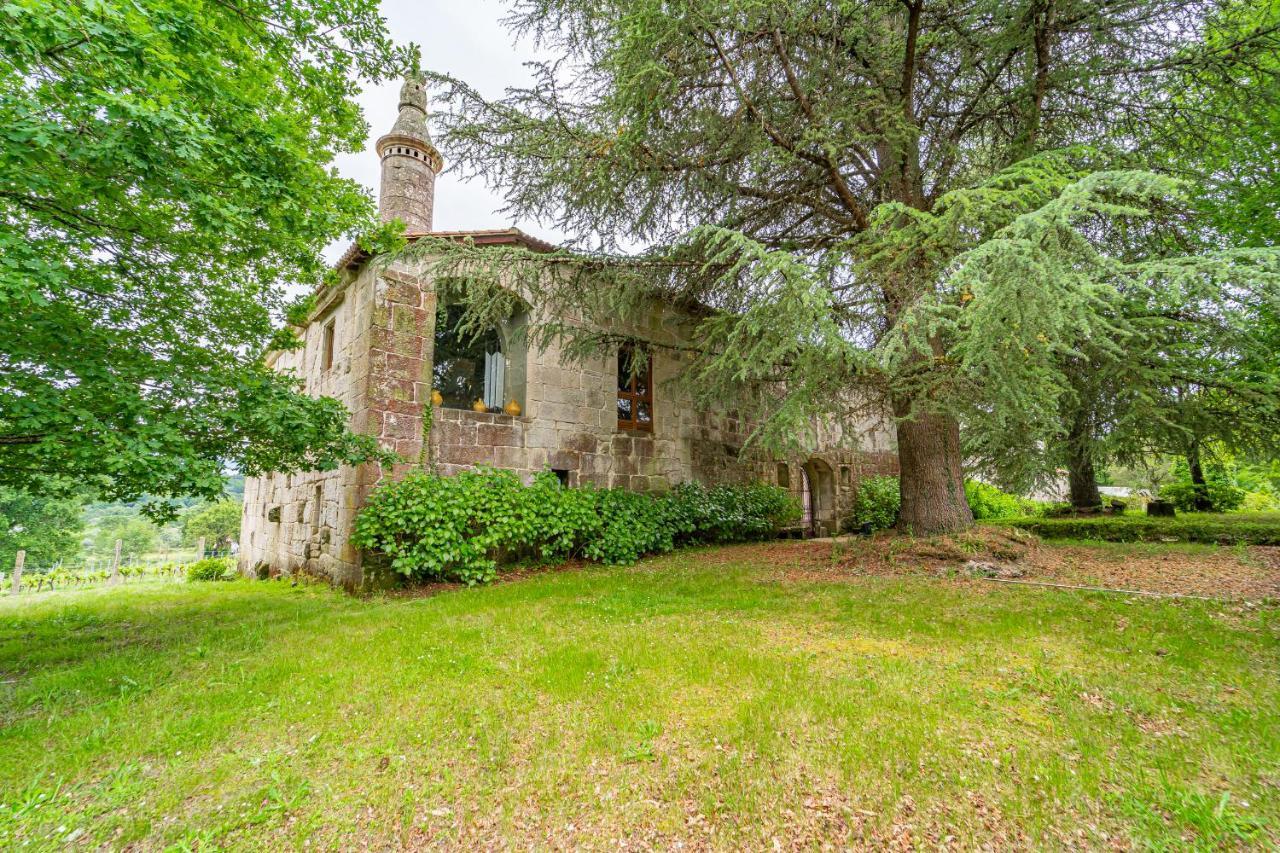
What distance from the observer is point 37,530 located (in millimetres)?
21797

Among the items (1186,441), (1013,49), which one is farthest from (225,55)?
(1186,441)

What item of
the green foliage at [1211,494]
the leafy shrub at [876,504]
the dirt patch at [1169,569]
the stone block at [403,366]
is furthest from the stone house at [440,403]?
the green foliage at [1211,494]

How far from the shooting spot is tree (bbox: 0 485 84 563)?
2045cm

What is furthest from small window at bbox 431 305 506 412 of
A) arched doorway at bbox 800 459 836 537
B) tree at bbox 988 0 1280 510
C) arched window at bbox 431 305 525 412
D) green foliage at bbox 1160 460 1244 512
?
green foliage at bbox 1160 460 1244 512

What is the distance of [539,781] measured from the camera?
87.8 inches

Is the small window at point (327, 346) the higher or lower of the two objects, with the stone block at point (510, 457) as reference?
higher

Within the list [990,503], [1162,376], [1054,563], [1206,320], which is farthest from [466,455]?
[990,503]

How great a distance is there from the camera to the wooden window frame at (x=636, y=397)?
963 centimetres

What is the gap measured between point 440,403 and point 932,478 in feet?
22.7

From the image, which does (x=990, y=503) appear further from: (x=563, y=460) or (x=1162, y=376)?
(x=563, y=460)

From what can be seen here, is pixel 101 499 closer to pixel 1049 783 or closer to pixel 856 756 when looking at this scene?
pixel 856 756

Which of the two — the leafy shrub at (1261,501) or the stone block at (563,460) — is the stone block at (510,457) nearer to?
the stone block at (563,460)

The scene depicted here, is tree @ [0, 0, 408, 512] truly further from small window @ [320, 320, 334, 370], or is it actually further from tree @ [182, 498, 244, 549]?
tree @ [182, 498, 244, 549]

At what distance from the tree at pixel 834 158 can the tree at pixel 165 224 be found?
5.61 feet
